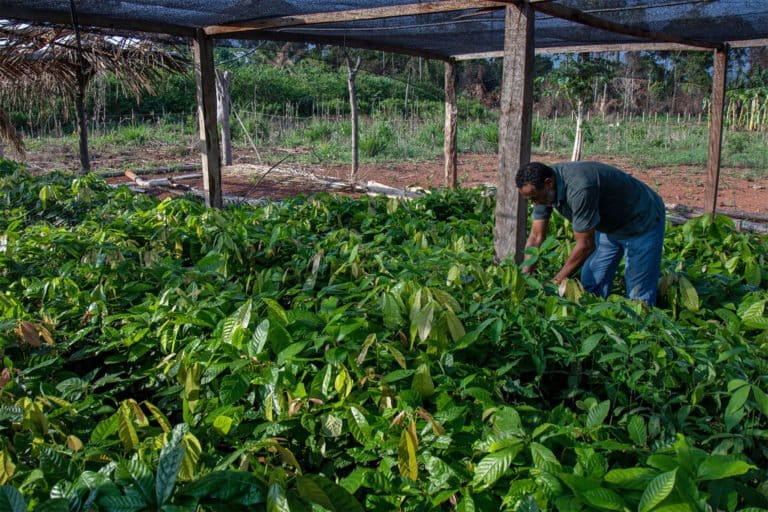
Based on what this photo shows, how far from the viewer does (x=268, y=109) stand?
20016 mm

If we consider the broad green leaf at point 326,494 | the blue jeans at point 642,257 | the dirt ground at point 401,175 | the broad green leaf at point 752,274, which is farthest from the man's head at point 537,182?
the dirt ground at point 401,175

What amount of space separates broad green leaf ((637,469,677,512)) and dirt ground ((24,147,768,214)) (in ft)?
24.3

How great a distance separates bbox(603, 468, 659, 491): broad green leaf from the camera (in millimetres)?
1348

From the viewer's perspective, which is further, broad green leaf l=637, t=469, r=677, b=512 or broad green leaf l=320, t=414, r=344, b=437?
broad green leaf l=320, t=414, r=344, b=437

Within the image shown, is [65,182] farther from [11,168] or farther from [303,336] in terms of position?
[303,336]

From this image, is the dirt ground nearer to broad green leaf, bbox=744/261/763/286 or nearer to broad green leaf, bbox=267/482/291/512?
broad green leaf, bbox=744/261/763/286

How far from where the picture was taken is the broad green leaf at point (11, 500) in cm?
119

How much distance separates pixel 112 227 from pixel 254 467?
8.12ft

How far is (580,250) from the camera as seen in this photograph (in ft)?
10.6

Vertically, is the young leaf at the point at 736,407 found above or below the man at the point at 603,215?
below

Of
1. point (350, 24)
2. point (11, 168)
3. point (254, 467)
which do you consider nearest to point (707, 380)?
point (254, 467)

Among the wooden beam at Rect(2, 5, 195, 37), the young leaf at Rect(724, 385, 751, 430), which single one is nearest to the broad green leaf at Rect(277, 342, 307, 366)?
the young leaf at Rect(724, 385, 751, 430)

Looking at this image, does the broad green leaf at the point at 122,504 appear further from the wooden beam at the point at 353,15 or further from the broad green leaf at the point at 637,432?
the wooden beam at the point at 353,15

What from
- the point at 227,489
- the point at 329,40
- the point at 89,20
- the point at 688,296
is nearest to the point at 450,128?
the point at 329,40
